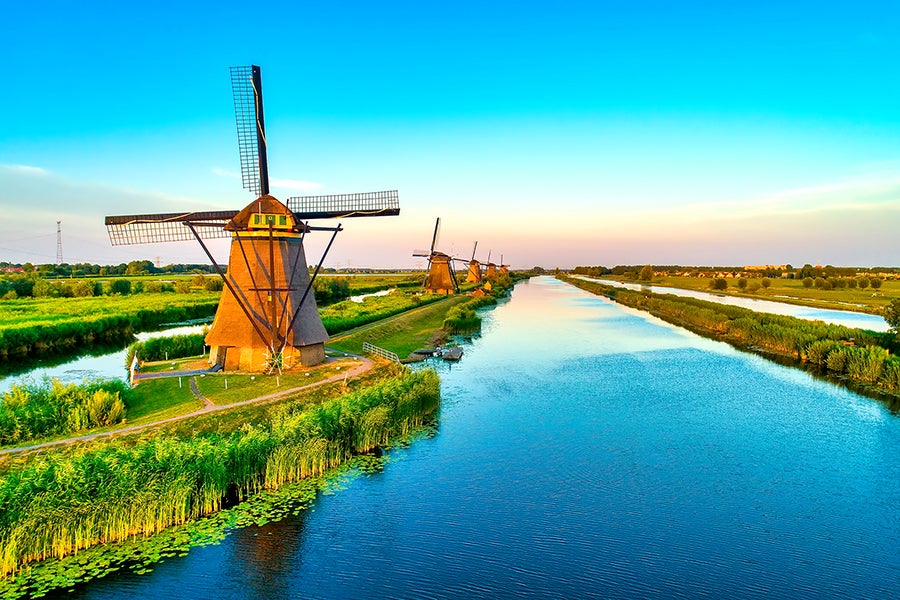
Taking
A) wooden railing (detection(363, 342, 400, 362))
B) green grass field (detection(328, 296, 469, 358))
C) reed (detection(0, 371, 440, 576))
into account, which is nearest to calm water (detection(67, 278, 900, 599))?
reed (detection(0, 371, 440, 576))

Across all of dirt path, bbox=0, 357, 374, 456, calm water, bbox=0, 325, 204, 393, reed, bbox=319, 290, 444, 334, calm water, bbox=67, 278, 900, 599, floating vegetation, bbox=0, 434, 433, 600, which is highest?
reed, bbox=319, 290, 444, 334

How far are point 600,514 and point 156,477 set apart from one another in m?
9.72

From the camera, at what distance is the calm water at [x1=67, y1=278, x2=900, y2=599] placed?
30.2ft

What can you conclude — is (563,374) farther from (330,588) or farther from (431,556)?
(330,588)

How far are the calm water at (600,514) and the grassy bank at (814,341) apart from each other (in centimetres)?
380

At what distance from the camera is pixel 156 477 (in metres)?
11.1

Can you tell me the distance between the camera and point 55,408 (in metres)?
15.0

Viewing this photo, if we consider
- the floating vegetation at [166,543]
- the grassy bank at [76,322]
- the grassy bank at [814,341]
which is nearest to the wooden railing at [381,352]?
the floating vegetation at [166,543]

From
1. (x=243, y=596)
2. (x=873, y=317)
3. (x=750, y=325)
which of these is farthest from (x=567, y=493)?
(x=873, y=317)

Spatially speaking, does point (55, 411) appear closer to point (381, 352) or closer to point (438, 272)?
point (381, 352)

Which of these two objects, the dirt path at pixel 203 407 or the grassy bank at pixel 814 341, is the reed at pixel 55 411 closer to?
the dirt path at pixel 203 407

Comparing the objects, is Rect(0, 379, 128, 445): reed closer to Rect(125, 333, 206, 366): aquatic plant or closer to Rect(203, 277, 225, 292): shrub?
Rect(125, 333, 206, 366): aquatic plant

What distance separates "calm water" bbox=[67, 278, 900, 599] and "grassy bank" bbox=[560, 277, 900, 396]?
3.80 metres

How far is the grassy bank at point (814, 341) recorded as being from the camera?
2425 centimetres
